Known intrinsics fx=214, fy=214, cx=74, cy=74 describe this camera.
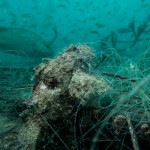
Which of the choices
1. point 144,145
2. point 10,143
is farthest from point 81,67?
point 10,143

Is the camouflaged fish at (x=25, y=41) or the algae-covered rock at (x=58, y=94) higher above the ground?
the camouflaged fish at (x=25, y=41)

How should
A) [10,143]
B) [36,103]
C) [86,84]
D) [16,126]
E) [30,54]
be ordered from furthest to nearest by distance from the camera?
[30,54] → [16,126] → [10,143] → [36,103] → [86,84]

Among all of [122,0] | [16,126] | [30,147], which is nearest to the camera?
[30,147]

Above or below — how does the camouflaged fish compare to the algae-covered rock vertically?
above

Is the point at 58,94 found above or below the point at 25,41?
below

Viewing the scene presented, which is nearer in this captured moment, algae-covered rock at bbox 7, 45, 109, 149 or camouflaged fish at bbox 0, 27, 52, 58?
algae-covered rock at bbox 7, 45, 109, 149

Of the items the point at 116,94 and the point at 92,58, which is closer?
the point at 116,94

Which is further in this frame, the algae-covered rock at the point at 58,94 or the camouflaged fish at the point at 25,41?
the camouflaged fish at the point at 25,41

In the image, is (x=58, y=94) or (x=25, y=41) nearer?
(x=58, y=94)

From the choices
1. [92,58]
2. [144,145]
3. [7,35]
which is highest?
[7,35]

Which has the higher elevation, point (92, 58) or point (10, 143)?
point (92, 58)

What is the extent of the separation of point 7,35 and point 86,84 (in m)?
13.1

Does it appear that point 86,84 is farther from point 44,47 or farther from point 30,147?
point 44,47

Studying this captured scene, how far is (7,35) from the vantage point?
14.3 metres
